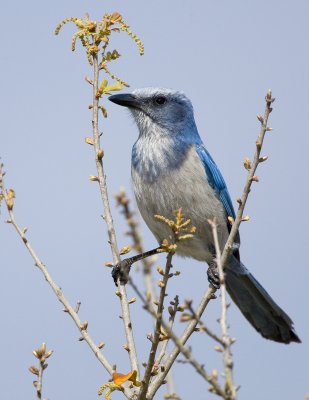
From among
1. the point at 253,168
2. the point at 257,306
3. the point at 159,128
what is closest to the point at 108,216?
the point at 253,168

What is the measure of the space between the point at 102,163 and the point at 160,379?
4.80 ft

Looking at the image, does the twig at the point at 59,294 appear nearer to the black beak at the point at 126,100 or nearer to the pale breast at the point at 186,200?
the pale breast at the point at 186,200

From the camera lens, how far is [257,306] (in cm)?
701

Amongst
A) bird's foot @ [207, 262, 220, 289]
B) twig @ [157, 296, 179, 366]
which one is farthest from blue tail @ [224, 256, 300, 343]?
twig @ [157, 296, 179, 366]

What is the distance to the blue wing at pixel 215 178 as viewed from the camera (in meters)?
6.61

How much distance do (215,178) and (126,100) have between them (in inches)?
47.3

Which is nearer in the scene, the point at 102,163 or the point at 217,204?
the point at 102,163

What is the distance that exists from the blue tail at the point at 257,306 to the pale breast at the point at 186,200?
65cm

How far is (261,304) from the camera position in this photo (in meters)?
6.99

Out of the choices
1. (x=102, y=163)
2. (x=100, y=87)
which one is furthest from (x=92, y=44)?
(x=102, y=163)

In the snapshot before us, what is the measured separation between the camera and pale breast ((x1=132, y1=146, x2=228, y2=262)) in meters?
6.34

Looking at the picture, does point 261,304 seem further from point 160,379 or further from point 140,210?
point 160,379

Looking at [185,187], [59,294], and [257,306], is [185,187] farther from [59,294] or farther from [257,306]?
[59,294]

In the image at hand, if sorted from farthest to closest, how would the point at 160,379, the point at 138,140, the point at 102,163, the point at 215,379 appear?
the point at 138,140 < the point at 102,163 < the point at 160,379 < the point at 215,379
